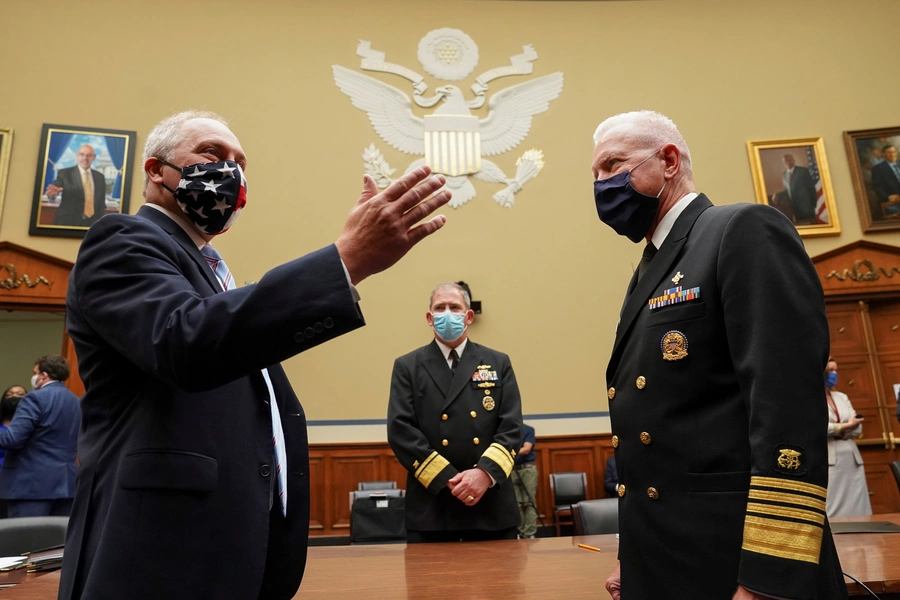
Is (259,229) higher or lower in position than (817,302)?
higher

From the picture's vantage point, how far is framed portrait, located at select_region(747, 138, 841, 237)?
789 cm

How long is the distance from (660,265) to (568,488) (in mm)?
5667

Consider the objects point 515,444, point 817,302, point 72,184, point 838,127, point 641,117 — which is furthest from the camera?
point 838,127

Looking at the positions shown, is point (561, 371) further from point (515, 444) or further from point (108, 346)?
point (108, 346)

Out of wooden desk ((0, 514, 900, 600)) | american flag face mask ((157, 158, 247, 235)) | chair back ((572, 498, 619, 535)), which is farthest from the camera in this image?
chair back ((572, 498, 619, 535))

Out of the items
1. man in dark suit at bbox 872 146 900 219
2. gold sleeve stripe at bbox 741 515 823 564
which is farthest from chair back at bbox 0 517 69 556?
man in dark suit at bbox 872 146 900 219

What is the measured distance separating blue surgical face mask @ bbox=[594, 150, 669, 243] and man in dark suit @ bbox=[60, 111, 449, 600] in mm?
792

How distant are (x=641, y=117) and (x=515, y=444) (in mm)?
1937

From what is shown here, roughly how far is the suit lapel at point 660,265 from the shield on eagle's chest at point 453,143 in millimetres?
6591

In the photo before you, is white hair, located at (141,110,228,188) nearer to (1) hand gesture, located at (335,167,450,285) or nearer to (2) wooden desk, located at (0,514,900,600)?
(1) hand gesture, located at (335,167,450,285)

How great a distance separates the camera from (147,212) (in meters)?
1.37

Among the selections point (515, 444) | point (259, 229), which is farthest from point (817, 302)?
point (259, 229)

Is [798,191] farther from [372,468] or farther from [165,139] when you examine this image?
[165,139]

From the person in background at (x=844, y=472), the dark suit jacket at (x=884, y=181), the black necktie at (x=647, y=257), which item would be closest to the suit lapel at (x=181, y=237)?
the black necktie at (x=647, y=257)
